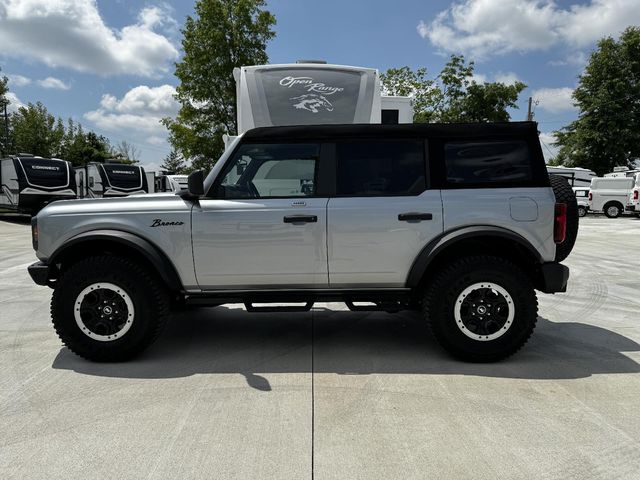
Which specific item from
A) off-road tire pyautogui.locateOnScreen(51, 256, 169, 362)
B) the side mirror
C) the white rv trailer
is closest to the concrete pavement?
off-road tire pyautogui.locateOnScreen(51, 256, 169, 362)

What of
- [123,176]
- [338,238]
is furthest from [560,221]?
[123,176]

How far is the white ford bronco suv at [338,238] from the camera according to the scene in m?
3.82

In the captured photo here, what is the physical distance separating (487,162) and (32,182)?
1852cm

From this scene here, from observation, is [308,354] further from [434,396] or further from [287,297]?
[434,396]

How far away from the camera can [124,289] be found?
384 cm

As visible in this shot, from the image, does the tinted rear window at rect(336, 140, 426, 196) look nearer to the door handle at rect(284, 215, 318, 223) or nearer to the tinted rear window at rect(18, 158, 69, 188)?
the door handle at rect(284, 215, 318, 223)

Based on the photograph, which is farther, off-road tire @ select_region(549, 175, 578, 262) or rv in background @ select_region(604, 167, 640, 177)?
rv in background @ select_region(604, 167, 640, 177)

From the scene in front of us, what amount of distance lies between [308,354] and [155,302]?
139 centimetres

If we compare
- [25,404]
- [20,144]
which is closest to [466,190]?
[25,404]

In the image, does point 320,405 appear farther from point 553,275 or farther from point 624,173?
point 624,173

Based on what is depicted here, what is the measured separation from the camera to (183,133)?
23.3m

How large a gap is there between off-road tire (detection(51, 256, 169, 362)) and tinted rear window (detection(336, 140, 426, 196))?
182cm

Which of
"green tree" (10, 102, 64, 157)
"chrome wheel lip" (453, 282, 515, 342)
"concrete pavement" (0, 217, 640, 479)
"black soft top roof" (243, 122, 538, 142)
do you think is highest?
"green tree" (10, 102, 64, 157)

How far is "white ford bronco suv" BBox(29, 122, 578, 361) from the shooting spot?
3.82 meters
